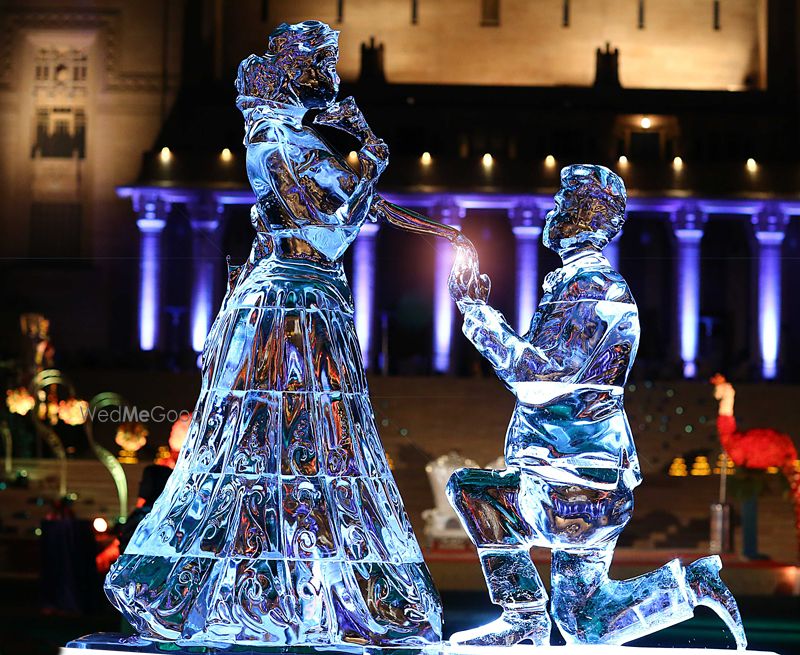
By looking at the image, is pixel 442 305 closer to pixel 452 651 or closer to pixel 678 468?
pixel 678 468

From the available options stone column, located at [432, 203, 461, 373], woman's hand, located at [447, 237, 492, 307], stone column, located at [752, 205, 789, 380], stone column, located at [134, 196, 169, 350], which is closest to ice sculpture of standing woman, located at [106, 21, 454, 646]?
woman's hand, located at [447, 237, 492, 307]

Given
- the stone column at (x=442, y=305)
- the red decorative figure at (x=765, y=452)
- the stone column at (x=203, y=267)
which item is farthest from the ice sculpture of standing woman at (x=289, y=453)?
the stone column at (x=442, y=305)

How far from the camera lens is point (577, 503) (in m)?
4.26

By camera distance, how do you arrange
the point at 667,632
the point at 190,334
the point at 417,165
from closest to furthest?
the point at 667,632 < the point at 190,334 < the point at 417,165

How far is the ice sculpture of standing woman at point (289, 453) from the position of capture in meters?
4.26

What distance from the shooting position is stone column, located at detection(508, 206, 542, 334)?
16438 millimetres

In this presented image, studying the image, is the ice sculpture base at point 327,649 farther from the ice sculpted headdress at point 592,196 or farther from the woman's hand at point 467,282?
the ice sculpted headdress at point 592,196

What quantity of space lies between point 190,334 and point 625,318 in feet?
39.3

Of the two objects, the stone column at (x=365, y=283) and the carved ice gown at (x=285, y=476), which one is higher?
the stone column at (x=365, y=283)

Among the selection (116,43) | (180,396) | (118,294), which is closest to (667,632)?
(180,396)

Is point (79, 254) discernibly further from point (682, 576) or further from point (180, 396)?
point (682, 576)

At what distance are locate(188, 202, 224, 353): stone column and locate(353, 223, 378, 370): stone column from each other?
6.15 feet

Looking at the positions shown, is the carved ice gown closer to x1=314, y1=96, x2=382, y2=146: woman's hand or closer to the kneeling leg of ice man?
x1=314, y1=96, x2=382, y2=146: woman's hand

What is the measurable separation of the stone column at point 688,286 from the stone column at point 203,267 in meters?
5.44
